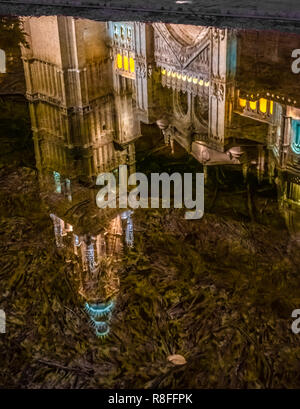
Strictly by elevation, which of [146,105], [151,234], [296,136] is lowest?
[151,234]

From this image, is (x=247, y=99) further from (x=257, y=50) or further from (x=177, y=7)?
(x=177, y=7)

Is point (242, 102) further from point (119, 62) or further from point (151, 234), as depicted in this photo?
point (151, 234)

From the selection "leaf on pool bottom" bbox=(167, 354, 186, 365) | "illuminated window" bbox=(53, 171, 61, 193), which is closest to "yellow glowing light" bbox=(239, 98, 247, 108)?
"illuminated window" bbox=(53, 171, 61, 193)

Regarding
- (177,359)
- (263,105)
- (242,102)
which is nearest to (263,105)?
(263,105)

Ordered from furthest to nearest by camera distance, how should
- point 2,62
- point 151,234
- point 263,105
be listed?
point 2,62 → point 263,105 → point 151,234

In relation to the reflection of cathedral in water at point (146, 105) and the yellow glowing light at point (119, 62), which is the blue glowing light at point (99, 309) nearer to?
the reflection of cathedral in water at point (146, 105)

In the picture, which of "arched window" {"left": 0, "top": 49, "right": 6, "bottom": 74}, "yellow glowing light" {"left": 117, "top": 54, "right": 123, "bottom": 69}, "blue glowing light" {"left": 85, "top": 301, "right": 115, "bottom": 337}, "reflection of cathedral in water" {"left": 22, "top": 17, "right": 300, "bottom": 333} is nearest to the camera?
"blue glowing light" {"left": 85, "top": 301, "right": 115, "bottom": 337}

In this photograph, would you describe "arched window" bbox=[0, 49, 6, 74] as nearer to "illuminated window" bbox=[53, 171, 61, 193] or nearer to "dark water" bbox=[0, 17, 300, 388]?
"dark water" bbox=[0, 17, 300, 388]
